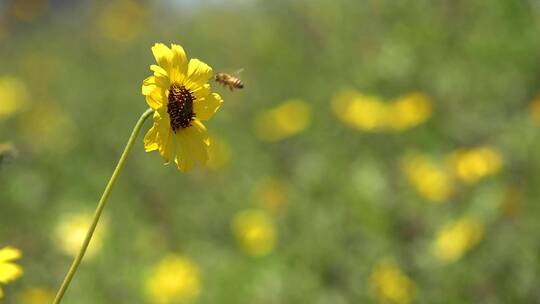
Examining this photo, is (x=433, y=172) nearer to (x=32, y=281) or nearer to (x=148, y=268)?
(x=148, y=268)

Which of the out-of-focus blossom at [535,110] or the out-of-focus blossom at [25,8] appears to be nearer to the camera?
the out-of-focus blossom at [535,110]

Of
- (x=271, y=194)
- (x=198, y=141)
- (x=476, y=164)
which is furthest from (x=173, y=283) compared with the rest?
(x=198, y=141)

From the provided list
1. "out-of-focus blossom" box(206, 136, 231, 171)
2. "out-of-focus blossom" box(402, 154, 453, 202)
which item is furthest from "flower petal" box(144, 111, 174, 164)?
"out-of-focus blossom" box(206, 136, 231, 171)

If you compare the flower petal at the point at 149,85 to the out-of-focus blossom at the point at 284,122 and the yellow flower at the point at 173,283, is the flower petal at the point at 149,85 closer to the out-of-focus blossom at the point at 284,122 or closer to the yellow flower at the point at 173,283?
the yellow flower at the point at 173,283

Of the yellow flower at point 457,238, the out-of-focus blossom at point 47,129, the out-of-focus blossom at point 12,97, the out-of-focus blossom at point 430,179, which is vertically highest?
the out-of-focus blossom at point 12,97

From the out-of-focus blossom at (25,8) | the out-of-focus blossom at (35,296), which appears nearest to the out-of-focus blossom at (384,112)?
the out-of-focus blossom at (35,296)

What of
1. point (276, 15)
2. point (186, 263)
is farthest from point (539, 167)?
point (276, 15)

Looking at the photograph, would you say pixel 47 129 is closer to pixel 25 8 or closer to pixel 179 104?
pixel 25 8
